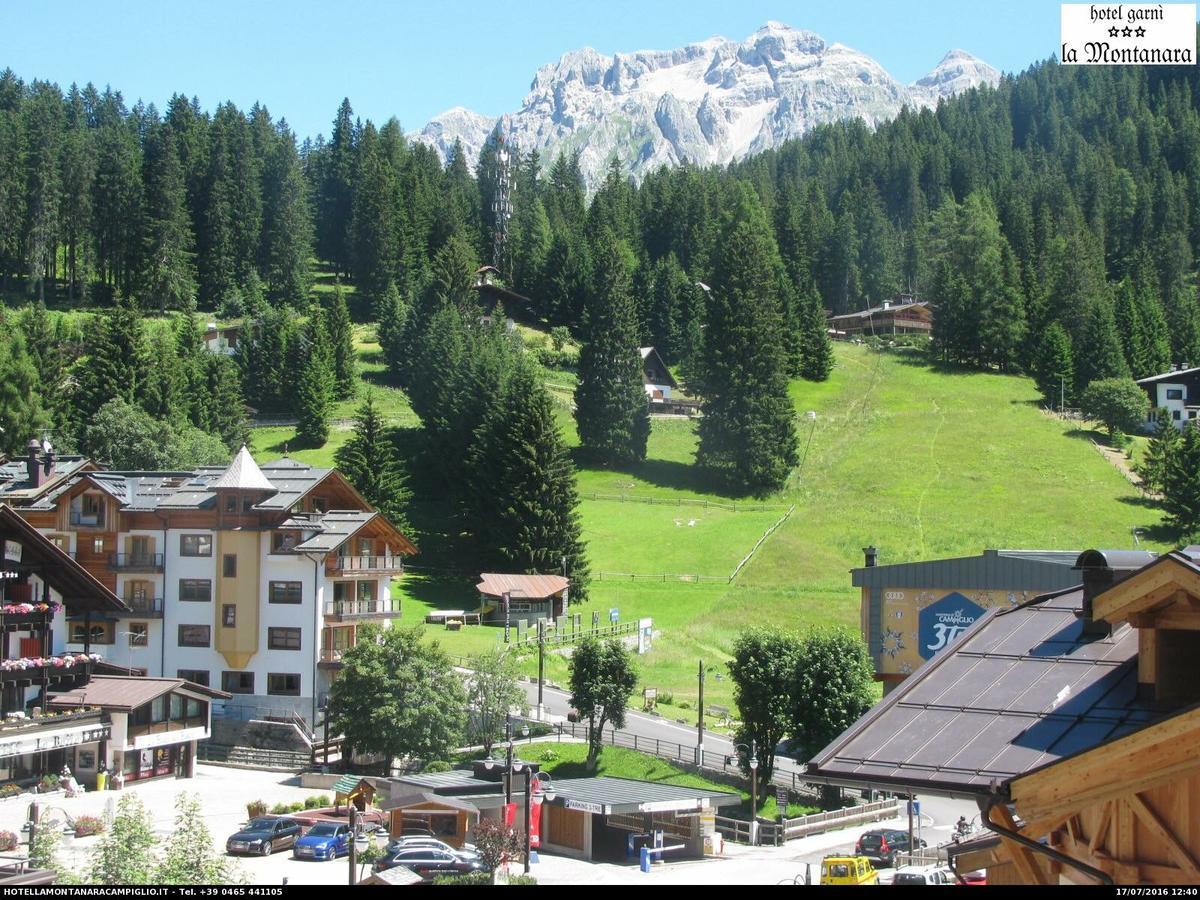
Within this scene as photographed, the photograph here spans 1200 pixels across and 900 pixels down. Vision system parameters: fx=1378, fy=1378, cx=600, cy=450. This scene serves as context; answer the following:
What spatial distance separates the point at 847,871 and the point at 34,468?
4577 centimetres

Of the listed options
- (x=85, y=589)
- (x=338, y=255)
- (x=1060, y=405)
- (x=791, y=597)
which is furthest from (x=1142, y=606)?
(x=338, y=255)

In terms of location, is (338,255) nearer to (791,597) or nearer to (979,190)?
(979,190)

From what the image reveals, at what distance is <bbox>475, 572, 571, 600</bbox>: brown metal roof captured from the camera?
74.8 meters

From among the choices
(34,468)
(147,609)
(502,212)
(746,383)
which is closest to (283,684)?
(147,609)

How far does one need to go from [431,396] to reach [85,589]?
2126 inches

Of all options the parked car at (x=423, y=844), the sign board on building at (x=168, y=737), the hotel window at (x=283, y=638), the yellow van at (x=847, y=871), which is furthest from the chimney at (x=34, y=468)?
the yellow van at (x=847, y=871)

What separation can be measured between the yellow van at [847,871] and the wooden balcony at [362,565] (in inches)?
1226

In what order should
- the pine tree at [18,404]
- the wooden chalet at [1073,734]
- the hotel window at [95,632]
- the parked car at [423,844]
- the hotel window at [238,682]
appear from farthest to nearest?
the pine tree at [18,404], the hotel window at [95,632], the hotel window at [238,682], the parked car at [423,844], the wooden chalet at [1073,734]

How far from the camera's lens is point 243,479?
62812mm

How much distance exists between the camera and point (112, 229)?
143m

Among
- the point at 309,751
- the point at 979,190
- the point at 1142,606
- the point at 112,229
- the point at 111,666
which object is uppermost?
the point at 979,190

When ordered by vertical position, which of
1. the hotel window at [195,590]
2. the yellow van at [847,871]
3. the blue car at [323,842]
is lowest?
the blue car at [323,842]

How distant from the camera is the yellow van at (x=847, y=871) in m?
37.1

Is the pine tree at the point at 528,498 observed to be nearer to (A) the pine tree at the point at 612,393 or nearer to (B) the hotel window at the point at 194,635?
(A) the pine tree at the point at 612,393
